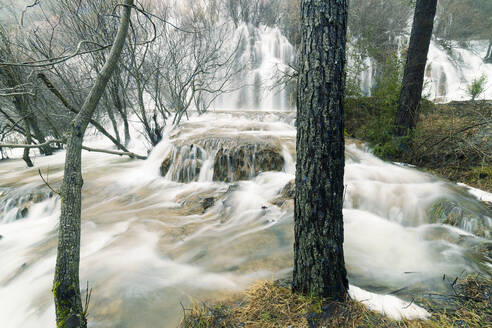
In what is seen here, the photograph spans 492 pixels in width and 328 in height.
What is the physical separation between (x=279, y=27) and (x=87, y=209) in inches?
833

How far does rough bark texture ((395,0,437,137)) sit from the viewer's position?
4.88 m

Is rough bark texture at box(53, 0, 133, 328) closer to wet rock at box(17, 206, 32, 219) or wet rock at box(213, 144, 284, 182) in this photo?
wet rock at box(213, 144, 284, 182)

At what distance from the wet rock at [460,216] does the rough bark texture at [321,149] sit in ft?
9.89

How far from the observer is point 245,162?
18.8 ft

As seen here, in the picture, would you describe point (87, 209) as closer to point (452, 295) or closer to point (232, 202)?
point (232, 202)

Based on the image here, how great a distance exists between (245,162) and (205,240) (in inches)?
100

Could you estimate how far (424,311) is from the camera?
176 centimetres

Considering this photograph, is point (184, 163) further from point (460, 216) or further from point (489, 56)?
point (489, 56)

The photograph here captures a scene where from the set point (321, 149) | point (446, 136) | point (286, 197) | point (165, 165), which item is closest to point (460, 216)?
point (446, 136)

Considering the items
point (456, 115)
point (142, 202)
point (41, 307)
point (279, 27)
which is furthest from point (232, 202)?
point (279, 27)

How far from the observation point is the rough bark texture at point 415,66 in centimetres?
488

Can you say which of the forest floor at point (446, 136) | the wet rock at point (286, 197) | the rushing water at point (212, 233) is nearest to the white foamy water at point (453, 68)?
the forest floor at point (446, 136)

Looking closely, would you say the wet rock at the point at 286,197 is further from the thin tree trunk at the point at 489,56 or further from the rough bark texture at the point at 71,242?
the thin tree trunk at the point at 489,56

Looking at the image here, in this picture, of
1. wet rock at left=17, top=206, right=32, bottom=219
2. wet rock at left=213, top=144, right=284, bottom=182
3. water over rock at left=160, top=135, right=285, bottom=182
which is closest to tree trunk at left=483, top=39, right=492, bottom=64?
water over rock at left=160, top=135, right=285, bottom=182
